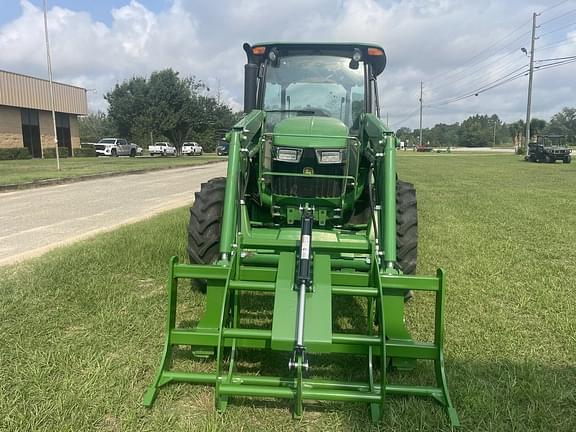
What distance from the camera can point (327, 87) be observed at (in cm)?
513

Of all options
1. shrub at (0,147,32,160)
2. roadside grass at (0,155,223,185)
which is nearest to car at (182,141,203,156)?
shrub at (0,147,32,160)

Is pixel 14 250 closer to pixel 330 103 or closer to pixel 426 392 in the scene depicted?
pixel 330 103

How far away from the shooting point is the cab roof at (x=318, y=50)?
5.04m

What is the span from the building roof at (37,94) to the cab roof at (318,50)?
34.8m

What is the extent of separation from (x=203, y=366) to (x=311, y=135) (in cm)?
211

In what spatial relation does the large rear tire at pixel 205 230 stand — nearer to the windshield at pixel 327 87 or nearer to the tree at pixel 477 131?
the windshield at pixel 327 87

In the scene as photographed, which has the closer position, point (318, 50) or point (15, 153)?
point (318, 50)

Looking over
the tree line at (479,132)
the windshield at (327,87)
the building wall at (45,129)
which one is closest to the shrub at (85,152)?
the building wall at (45,129)

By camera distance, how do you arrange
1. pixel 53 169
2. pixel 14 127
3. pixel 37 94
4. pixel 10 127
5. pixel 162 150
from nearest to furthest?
1. pixel 53 169
2. pixel 10 127
3. pixel 14 127
4. pixel 37 94
5. pixel 162 150

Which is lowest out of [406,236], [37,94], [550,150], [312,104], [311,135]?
[406,236]

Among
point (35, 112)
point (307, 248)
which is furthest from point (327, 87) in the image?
point (35, 112)

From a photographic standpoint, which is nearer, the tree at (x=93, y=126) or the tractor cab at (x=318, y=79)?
the tractor cab at (x=318, y=79)

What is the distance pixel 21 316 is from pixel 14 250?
3.16 meters

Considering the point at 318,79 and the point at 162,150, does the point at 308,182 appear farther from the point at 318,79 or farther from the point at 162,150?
the point at 162,150
